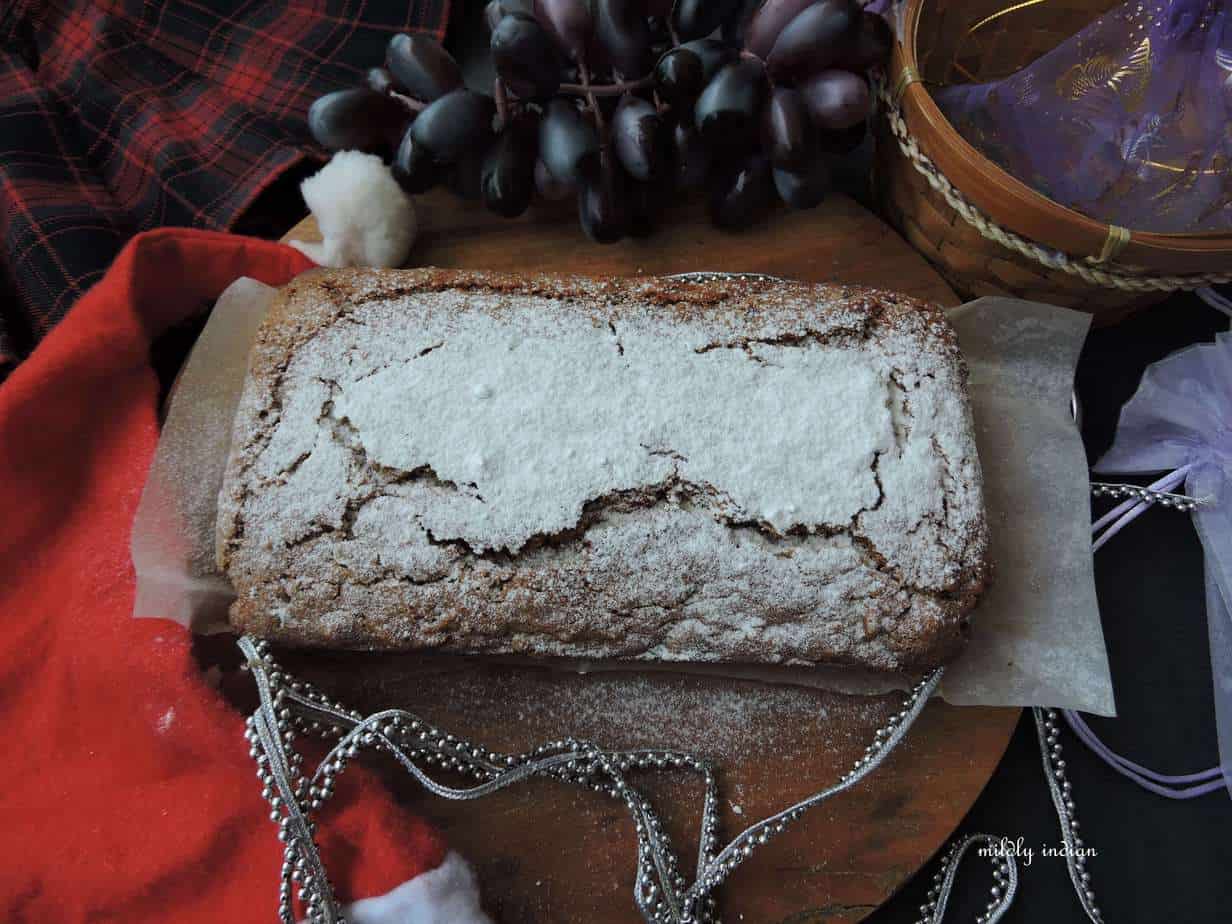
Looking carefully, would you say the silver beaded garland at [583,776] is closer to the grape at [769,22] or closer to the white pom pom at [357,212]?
the white pom pom at [357,212]

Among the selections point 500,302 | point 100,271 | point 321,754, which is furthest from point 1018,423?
point 100,271

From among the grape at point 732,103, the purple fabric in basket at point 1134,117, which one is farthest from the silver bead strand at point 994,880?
the grape at point 732,103

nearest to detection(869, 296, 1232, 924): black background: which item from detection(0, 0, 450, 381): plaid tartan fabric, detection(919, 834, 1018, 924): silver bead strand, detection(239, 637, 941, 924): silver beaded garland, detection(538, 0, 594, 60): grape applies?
detection(919, 834, 1018, 924): silver bead strand

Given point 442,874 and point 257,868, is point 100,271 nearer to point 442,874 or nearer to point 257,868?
point 257,868

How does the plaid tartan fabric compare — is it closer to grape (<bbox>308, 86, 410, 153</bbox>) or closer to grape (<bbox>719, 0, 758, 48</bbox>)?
grape (<bbox>308, 86, 410, 153</bbox>)

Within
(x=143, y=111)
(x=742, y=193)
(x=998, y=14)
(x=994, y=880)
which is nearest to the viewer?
(x=994, y=880)

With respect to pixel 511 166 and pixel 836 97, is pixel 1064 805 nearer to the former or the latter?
pixel 836 97

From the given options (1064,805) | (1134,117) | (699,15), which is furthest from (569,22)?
(1064,805)
